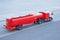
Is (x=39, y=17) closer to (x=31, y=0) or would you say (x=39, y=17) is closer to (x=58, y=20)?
(x=58, y=20)

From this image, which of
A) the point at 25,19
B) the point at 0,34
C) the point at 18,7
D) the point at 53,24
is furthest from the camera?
the point at 18,7

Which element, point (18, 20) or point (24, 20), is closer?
point (18, 20)

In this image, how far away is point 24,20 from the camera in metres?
8.87

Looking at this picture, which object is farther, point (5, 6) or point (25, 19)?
point (5, 6)

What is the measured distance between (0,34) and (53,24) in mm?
2849

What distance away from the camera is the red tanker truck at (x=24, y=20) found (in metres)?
8.54

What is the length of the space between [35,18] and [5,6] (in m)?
5.90

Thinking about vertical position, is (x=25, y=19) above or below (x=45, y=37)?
above

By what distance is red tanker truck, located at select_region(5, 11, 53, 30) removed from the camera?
8539 millimetres

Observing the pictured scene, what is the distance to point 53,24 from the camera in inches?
374

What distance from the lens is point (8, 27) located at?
337 inches

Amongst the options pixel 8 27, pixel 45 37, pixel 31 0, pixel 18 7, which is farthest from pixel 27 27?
pixel 31 0

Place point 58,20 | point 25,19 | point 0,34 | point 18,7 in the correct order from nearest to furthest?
1. point 0,34
2. point 25,19
3. point 58,20
4. point 18,7

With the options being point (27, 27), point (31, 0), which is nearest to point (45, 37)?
point (27, 27)
